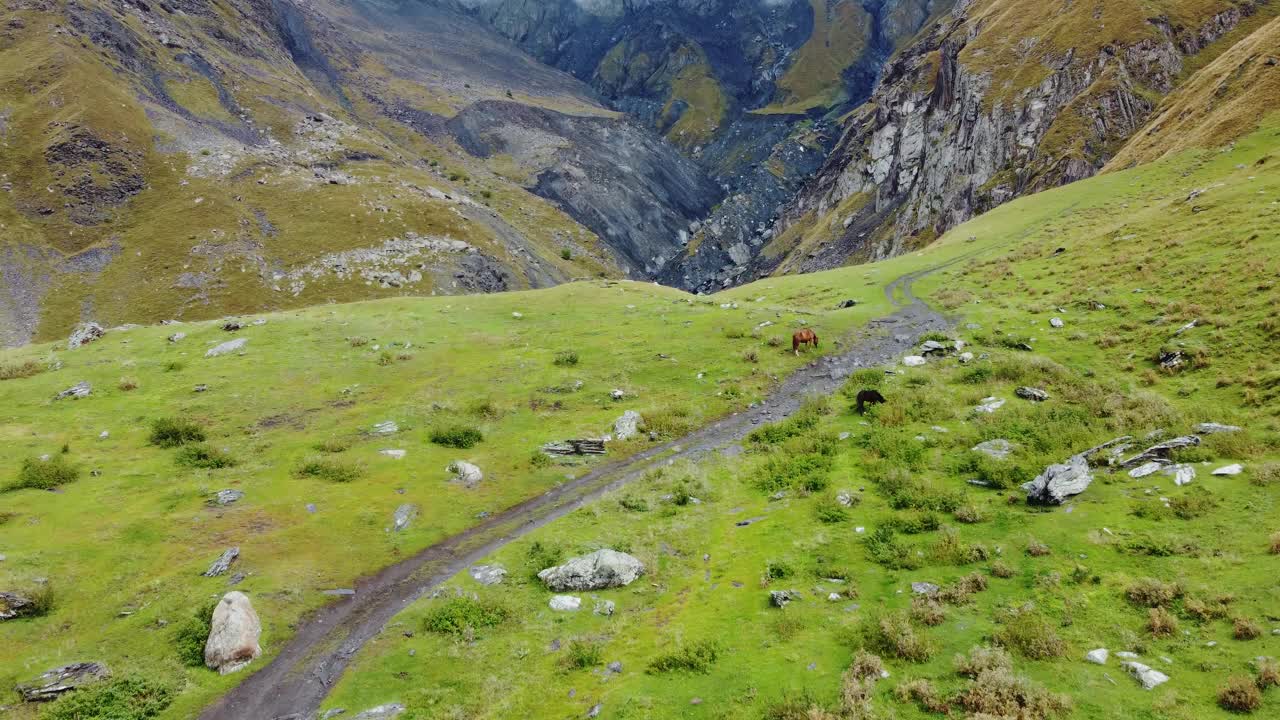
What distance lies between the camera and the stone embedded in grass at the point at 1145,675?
10.4 metres

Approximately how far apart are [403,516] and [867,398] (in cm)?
2227

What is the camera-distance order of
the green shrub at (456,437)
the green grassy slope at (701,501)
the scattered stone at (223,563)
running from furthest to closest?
the green shrub at (456,437) < the scattered stone at (223,563) < the green grassy slope at (701,501)

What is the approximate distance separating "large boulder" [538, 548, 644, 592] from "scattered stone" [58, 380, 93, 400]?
105 feet

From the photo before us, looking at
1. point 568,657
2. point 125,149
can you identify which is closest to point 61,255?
point 125,149

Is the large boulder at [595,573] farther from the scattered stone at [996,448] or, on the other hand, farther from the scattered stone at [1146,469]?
the scattered stone at [1146,469]

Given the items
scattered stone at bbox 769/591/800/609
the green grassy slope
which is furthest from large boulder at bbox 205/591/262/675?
scattered stone at bbox 769/591/800/609

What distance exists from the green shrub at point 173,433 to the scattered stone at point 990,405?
3674cm

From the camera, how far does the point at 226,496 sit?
23.4 meters

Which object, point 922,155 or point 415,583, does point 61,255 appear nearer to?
point 415,583

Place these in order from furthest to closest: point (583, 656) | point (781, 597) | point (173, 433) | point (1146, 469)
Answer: point (173, 433) < point (1146, 469) < point (781, 597) < point (583, 656)

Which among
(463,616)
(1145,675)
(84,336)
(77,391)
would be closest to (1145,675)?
(1145,675)

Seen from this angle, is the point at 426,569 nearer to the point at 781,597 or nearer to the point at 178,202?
the point at 781,597

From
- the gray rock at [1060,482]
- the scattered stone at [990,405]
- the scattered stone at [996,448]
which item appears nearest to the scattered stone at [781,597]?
the gray rock at [1060,482]

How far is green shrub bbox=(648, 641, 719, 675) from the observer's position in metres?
13.8
